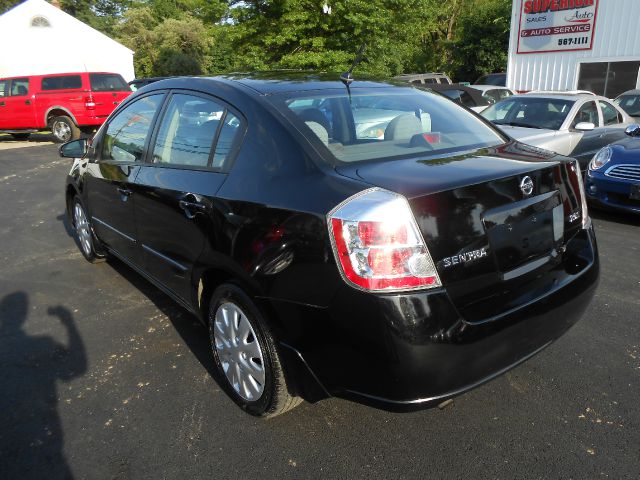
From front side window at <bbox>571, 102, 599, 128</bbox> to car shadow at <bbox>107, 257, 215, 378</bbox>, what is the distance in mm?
6393

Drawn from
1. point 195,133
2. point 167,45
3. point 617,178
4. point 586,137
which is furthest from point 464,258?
point 167,45

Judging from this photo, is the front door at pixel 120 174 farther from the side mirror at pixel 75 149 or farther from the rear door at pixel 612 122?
the rear door at pixel 612 122

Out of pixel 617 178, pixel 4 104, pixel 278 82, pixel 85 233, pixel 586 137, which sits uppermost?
pixel 278 82

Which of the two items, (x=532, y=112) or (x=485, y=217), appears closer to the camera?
(x=485, y=217)

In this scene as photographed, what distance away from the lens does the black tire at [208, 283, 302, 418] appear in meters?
2.38

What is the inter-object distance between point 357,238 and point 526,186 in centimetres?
85

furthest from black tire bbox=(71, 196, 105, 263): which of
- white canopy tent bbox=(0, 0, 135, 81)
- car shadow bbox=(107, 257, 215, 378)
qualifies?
white canopy tent bbox=(0, 0, 135, 81)

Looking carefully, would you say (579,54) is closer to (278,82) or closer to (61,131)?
(61,131)

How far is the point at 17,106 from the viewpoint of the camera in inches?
618

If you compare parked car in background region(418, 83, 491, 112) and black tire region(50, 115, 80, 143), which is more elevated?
parked car in background region(418, 83, 491, 112)

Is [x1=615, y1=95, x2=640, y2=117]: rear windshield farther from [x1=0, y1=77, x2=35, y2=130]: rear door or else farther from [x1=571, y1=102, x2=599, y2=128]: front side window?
[x1=0, y1=77, x2=35, y2=130]: rear door

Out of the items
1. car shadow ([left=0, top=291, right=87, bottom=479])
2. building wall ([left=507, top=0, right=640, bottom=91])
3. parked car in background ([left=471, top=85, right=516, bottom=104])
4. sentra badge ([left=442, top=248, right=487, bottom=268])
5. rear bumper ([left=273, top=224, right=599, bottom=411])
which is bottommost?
car shadow ([left=0, top=291, right=87, bottom=479])

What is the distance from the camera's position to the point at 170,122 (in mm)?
3203

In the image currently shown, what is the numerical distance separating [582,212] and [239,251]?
1724 millimetres
